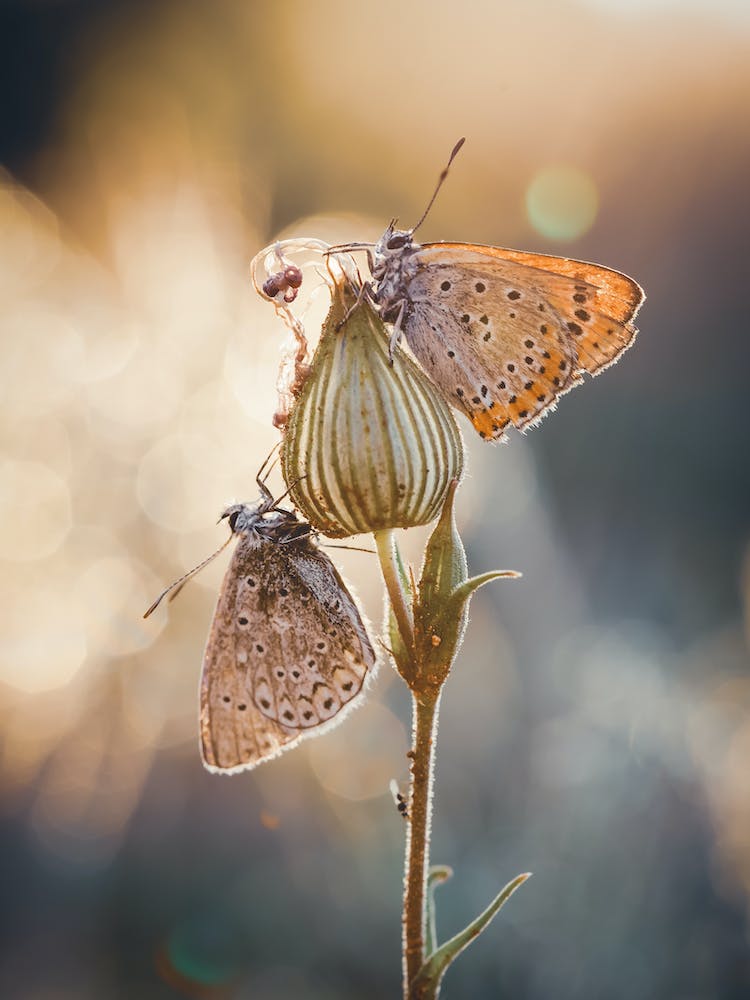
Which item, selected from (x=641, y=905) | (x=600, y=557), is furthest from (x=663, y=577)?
(x=641, y=905)

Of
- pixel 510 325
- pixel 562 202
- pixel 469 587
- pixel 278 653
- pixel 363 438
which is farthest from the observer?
pixel 562 202

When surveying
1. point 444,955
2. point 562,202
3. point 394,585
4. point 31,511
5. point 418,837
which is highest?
point 562,202

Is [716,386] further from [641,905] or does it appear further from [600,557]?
[641,905]

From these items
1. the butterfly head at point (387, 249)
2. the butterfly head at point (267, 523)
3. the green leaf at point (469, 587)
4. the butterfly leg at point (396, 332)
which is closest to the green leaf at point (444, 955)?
the green leaf at point (469, 587)

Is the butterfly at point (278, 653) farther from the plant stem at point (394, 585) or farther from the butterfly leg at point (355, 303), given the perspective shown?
the butterfly leg at point (355, 303)

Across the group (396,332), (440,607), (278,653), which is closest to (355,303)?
(396,332)

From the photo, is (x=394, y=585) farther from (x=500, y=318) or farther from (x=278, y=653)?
(x=500, y=318)
